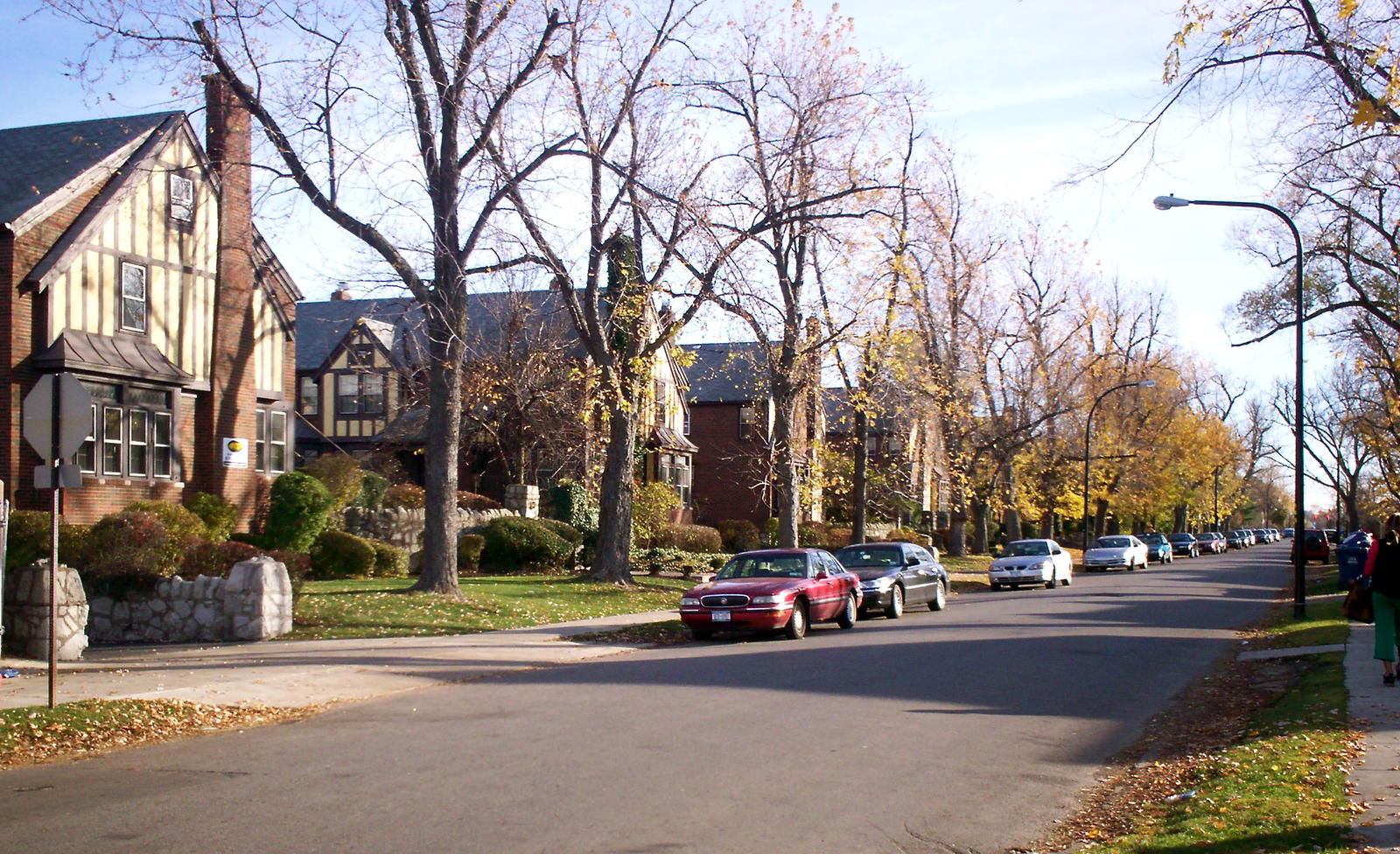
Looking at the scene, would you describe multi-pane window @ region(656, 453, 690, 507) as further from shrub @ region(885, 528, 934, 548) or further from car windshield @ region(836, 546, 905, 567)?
car windshield @ region(836, 546, 905, 567)

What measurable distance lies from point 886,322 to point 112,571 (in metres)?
20.4

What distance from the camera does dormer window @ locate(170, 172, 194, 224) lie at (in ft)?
88.7

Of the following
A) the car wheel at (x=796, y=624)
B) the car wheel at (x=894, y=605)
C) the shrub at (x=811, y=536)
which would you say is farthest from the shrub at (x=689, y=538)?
the car wheel at (x=796, y=624)

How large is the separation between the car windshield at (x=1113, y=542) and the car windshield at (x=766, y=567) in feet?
112

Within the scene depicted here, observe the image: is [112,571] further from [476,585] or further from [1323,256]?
[1323,256]

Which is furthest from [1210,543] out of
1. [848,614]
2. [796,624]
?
[796,624]

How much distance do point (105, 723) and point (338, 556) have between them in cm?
1710

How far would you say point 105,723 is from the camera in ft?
35.1

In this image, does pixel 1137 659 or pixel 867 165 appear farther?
pixel 867 165

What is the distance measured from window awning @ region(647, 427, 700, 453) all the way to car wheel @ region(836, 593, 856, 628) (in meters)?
24.7

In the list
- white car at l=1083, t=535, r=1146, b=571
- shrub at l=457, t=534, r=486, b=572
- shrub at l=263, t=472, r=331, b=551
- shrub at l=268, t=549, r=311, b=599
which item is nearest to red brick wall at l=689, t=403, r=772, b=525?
white car at l=1083, t=535, r=1146, b=571

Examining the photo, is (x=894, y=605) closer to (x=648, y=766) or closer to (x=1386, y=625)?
(x=1386, y=625)

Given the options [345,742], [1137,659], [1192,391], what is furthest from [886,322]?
[1192,391]

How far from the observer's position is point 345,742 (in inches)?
401
